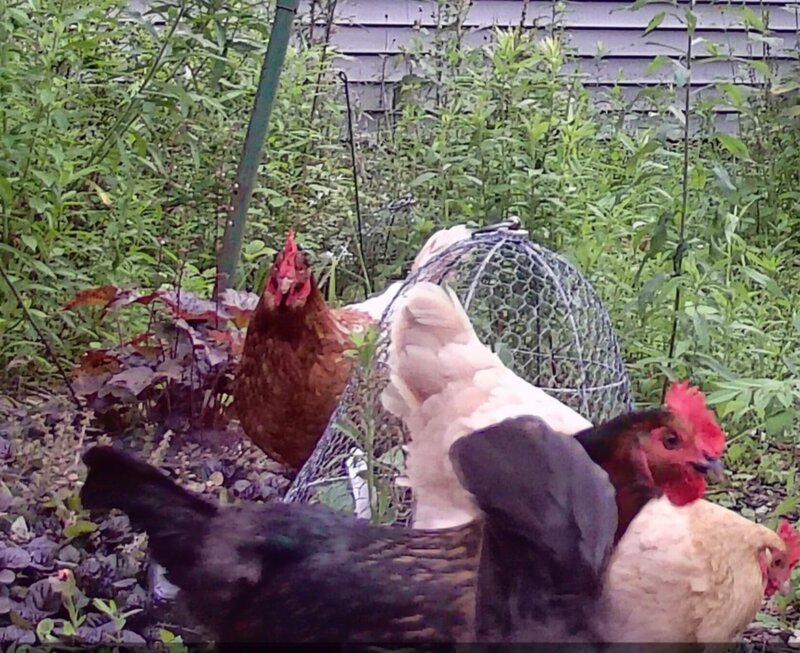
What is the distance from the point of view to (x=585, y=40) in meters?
4.89

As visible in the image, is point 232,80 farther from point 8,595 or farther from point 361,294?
point 8,595

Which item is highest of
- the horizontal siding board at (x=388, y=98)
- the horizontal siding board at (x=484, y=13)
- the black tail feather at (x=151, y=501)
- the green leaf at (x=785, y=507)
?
the horizontal siding board at (x=484, y=13)

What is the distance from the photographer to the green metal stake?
89.7 inches

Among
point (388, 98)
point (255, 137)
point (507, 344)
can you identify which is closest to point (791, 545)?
point (507, 344)

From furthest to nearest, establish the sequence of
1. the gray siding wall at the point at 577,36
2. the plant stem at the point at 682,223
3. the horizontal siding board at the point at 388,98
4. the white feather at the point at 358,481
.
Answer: the gray siding wall at the point at 577,36 < the horizontal siding board at the point at 388,98 < the plant stem at the point at 682,223 < the white feather at the point at 358,481

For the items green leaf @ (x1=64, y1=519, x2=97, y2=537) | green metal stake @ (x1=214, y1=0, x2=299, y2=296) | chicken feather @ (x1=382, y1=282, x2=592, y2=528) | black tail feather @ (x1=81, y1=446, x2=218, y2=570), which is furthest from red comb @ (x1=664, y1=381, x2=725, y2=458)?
green metal stake @ (x1=214, y1=0, x2=299, y2=296)

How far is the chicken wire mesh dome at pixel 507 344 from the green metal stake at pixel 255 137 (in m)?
0.68

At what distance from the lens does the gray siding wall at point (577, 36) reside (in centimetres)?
435

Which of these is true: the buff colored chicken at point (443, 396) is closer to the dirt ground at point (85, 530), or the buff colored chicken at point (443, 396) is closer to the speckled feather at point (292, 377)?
the dirt ground at point (85, 530)

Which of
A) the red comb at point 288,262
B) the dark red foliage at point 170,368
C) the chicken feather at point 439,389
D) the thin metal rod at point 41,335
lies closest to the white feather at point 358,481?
the chicken feather at point 439,389

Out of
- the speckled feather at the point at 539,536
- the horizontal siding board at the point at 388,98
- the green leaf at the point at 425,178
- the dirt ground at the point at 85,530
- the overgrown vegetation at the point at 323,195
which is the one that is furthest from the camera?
the horizontal siding board at the point at 388,98

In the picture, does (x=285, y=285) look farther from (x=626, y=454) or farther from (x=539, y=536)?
(x=539, y=536)

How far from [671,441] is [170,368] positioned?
1317mm

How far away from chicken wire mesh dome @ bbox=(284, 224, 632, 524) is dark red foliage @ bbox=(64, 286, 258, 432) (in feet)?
2.00
